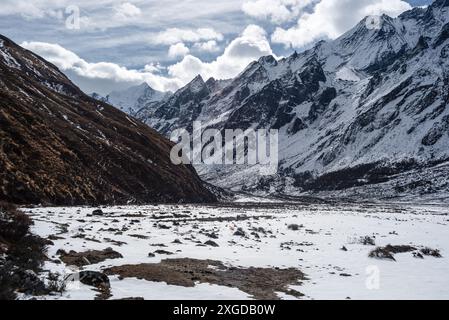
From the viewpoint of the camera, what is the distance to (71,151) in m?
73.1

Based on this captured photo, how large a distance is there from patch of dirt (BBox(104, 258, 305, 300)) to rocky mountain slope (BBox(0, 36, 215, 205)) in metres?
30.7

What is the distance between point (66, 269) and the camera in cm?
1991

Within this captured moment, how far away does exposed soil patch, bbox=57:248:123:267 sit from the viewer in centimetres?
2200

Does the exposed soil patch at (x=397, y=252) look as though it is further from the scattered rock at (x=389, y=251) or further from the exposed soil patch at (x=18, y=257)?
the exposed soil patch at (x=18, y=257)

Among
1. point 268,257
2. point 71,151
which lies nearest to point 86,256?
point 268,257

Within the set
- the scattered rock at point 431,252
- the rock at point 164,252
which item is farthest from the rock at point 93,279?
the scattered rock at point 431,252

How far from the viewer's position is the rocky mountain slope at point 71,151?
188ft

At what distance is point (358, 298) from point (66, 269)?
12.6m

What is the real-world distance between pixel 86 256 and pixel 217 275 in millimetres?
6712

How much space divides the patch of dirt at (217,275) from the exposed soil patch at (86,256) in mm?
1599

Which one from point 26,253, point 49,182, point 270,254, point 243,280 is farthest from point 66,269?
point 49,182

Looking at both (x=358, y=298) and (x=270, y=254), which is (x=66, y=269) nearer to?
(x=358, y=298)

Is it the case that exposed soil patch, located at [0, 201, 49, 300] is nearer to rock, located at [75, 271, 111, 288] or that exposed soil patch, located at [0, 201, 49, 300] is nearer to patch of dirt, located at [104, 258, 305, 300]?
rock, located at [75, 271, 111, 288]

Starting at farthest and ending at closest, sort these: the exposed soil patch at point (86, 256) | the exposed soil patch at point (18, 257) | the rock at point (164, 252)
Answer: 1. the rock at point (164, 252)
2. the exposed soil patch at point (86, 256)
3. the exposed soil patch at point (18, 257)
